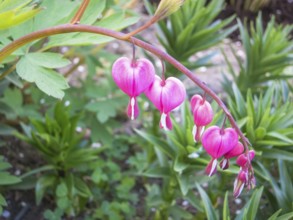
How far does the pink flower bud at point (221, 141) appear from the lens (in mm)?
1078

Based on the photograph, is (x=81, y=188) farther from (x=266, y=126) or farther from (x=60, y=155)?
(x=266, y=126)

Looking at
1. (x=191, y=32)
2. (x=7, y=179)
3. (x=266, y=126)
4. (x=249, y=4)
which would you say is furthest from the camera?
(x=249, y=4)

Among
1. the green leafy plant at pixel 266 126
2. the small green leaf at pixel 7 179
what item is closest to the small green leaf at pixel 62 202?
the small green leaf at pixel 7 179

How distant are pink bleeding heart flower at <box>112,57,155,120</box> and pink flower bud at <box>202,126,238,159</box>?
186mm

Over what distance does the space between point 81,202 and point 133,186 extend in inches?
12.1

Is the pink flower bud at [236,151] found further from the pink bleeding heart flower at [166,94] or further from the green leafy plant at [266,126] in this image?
the green leafy plant at [266,126]

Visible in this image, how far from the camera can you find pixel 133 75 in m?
1.01

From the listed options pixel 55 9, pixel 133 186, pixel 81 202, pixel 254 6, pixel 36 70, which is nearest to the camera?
pixel 36 70

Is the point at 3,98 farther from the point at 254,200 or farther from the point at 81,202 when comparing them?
the point at 254,200

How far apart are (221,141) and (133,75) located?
0.78 ft

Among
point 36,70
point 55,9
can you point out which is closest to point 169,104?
point 36,70

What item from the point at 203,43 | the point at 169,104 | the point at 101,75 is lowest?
the point at 101,75

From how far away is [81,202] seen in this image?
2055 mm

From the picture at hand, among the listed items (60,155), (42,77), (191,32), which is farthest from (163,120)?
(191,32)
